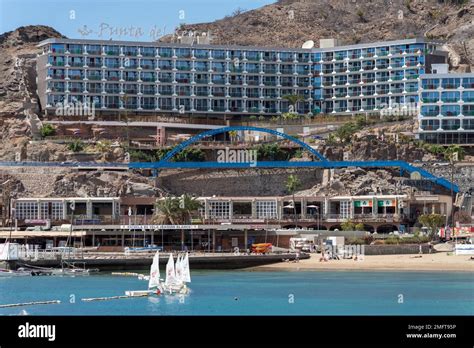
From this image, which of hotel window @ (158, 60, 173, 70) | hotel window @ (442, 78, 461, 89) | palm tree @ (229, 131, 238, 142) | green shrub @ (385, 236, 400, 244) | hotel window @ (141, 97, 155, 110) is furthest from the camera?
hotel window @ (158, 60, 173, 70)

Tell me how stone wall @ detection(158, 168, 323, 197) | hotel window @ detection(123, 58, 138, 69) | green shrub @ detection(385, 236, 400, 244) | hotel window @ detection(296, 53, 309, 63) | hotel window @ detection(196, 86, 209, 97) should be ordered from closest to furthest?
green shrub @ detection(385, 236, 400, 244) < stone wall @ detection(158, 168, 323, 197) < hotel window @ detection(123, 58, 138, 69) < hotel window @ detection(196, 86, 209, 97) < hotel window @ detection(296, 53, 309, 63)

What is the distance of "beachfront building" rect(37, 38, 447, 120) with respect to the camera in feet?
494

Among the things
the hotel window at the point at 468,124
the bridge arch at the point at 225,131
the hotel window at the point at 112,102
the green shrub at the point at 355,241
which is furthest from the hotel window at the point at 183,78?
the green shrub at the point at 355,241

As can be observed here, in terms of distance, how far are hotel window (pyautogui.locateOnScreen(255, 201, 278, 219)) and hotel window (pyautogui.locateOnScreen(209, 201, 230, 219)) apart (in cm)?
322

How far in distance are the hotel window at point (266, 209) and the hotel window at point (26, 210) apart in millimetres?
23549

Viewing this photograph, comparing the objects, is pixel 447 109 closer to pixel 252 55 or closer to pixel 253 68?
pixel 253 68

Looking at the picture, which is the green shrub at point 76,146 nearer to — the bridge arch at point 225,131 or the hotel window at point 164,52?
the bridge arch at point 225,131

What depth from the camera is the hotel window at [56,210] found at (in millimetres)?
127562

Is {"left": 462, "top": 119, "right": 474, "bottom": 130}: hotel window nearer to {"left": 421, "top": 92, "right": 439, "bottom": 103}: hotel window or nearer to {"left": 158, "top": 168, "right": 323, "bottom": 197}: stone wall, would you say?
{"left": 421, "top": 92, "right": 439, "bottom": 103}: hotel window

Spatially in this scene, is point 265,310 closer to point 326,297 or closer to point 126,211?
point 326,297

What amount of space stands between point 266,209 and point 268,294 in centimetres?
4796

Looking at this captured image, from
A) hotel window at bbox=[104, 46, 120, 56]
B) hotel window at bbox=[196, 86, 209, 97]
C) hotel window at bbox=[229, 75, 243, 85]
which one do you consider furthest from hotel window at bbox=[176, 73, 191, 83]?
hotel window at bbox=[104, 46, 120, 56]
